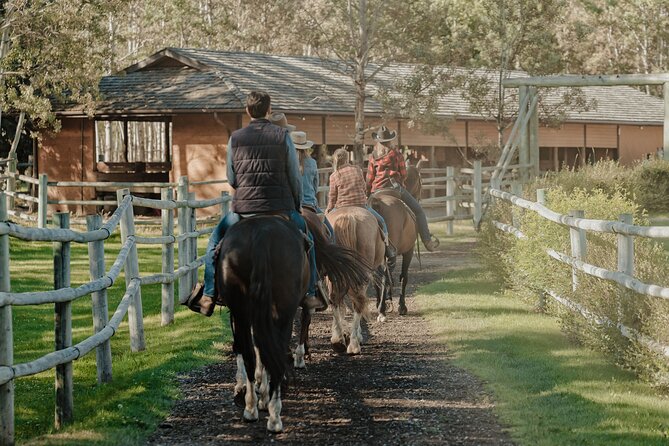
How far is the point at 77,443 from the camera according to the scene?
6699mm

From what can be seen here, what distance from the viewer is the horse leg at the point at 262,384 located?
7.62m

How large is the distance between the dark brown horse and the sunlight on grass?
1666 mm

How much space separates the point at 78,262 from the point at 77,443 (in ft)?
42.4

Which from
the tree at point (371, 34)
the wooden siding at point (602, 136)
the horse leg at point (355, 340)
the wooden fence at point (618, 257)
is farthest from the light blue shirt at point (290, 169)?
the wooden siding at point (602, 136)

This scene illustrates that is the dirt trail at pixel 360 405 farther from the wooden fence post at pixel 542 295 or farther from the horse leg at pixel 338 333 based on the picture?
the wooden fence post at pixel 542 295

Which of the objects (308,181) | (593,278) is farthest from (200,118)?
(593,278)

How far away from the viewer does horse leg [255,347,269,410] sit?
7623mm

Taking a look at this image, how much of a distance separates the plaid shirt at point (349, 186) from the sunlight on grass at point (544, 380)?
1.74 m

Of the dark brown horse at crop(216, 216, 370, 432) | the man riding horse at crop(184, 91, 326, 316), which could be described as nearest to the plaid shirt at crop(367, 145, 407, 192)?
the man riding horse at crop(184, 91, 326, 316)

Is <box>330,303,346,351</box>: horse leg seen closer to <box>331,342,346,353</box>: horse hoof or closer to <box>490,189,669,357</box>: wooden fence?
<box>331,342,346,353</box>: horse hoof

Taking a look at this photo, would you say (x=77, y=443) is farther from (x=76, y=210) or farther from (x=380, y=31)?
(x=76, y=210)

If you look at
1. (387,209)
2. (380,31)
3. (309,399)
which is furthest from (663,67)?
(309,399)

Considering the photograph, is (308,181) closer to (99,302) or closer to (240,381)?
(99,302)

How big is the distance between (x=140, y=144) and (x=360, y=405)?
1273 inches
